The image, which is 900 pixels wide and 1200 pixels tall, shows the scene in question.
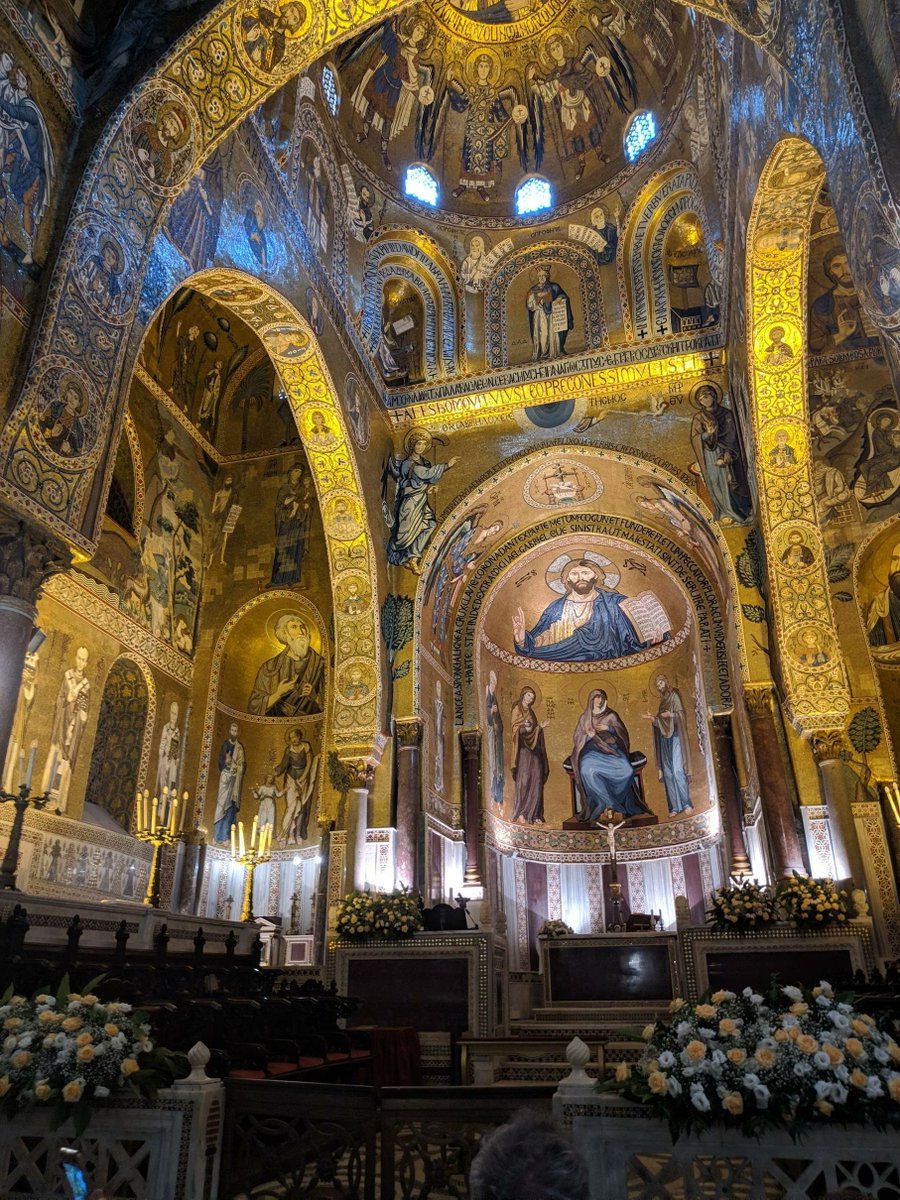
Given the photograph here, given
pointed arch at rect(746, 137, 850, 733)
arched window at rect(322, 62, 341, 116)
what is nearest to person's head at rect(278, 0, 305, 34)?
pointed arch at rect(746, 137, 850, 733)

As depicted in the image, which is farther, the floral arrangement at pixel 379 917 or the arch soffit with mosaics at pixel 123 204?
the floral arrangement at pixel 379 917

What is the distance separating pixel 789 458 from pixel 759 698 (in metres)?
3.76

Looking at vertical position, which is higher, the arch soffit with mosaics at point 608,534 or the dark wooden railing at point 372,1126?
the arch soffit with mosaics at point 608,534

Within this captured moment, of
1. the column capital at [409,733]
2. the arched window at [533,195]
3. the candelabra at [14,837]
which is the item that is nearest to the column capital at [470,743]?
the column capital at [409,733]

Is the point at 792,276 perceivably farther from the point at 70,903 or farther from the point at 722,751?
the point at 70,903

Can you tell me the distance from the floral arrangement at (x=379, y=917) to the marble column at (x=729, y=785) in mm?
5656

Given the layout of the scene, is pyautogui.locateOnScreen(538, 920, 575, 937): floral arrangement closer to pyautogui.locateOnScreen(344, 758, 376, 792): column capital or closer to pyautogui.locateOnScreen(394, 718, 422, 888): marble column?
pyautogui.locateOnScreen(394, 718, 422, 888): marble column

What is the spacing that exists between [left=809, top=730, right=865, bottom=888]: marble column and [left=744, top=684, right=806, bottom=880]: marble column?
51cm

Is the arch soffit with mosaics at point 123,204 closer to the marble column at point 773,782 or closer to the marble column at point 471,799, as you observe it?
the marble column at point 773,782

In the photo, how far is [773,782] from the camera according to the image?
13234mm

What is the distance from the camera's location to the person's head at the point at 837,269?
48.1 feet

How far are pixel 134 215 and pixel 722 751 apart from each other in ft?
40.7

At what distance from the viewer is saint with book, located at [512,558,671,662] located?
1920cm

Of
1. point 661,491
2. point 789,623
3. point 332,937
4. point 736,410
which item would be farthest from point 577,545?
point 332,937
